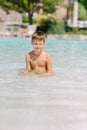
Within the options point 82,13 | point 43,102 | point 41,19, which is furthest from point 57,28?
point 43,102

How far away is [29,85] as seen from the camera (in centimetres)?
792

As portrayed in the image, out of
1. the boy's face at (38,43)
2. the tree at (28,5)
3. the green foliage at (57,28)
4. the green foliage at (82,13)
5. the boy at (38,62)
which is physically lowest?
the green foliage at (57,28)

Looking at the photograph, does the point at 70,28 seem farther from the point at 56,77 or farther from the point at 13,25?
the point at 56,77

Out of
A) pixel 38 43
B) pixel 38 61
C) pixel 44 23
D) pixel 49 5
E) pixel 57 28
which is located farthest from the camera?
pixel 49 5

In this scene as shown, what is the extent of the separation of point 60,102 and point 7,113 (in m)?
1.10

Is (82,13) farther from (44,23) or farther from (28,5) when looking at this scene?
(44,23)

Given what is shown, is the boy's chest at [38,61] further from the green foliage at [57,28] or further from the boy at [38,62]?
the green foliage at [57,28]

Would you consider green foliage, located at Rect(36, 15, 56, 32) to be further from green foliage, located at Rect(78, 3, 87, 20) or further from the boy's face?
the boy's face

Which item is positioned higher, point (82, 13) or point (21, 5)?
point (21, 5)

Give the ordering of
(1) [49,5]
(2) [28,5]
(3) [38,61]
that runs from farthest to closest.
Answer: (2) [28,5], (1) [49,5], (3) [38,61]

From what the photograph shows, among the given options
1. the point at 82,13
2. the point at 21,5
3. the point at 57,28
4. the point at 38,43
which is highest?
the point at 38,43

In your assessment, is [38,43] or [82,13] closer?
[38,43]

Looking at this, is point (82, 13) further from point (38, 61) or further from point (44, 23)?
point (38, 61)

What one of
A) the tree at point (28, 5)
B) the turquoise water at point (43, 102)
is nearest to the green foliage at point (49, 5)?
the tree at point (28, 5)
